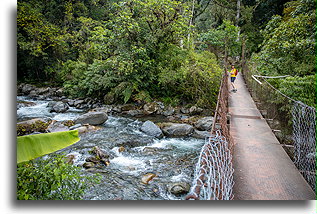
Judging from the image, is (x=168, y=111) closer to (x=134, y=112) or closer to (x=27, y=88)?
(x=134, y=112)

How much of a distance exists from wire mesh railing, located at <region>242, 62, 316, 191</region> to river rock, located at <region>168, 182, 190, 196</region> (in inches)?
68.4

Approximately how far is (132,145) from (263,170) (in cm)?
399

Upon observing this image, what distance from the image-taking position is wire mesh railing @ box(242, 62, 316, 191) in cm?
253

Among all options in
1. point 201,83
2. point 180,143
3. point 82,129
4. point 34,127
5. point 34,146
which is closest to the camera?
point 34,146

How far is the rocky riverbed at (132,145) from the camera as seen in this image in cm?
378

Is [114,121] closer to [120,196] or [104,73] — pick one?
[104,73]

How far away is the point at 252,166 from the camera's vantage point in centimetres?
239

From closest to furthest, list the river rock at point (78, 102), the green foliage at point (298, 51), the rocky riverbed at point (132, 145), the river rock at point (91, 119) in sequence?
the rocky riverbed at point (132, 145) → the green foliage at point (298, 51) → the river rock at point (91, 119) → the river rock at point (78, 102)

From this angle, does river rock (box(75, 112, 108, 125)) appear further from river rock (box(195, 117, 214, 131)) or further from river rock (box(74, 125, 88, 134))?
river rock (box(195, 117, 214, 131))

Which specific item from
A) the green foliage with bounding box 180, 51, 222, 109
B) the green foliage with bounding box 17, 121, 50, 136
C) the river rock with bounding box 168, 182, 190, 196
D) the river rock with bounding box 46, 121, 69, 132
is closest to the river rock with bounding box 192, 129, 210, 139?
the green foliage with bounding box 180, 51, 222, 109

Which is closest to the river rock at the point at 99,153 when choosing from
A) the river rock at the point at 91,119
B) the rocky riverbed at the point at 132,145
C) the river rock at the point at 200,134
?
the rocky riverbed at the point at 132,145

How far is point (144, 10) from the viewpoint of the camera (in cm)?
873

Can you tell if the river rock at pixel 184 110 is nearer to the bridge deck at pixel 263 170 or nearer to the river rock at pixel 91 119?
the river rock at pixel 91 119

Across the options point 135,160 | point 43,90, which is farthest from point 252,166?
point 43,90
